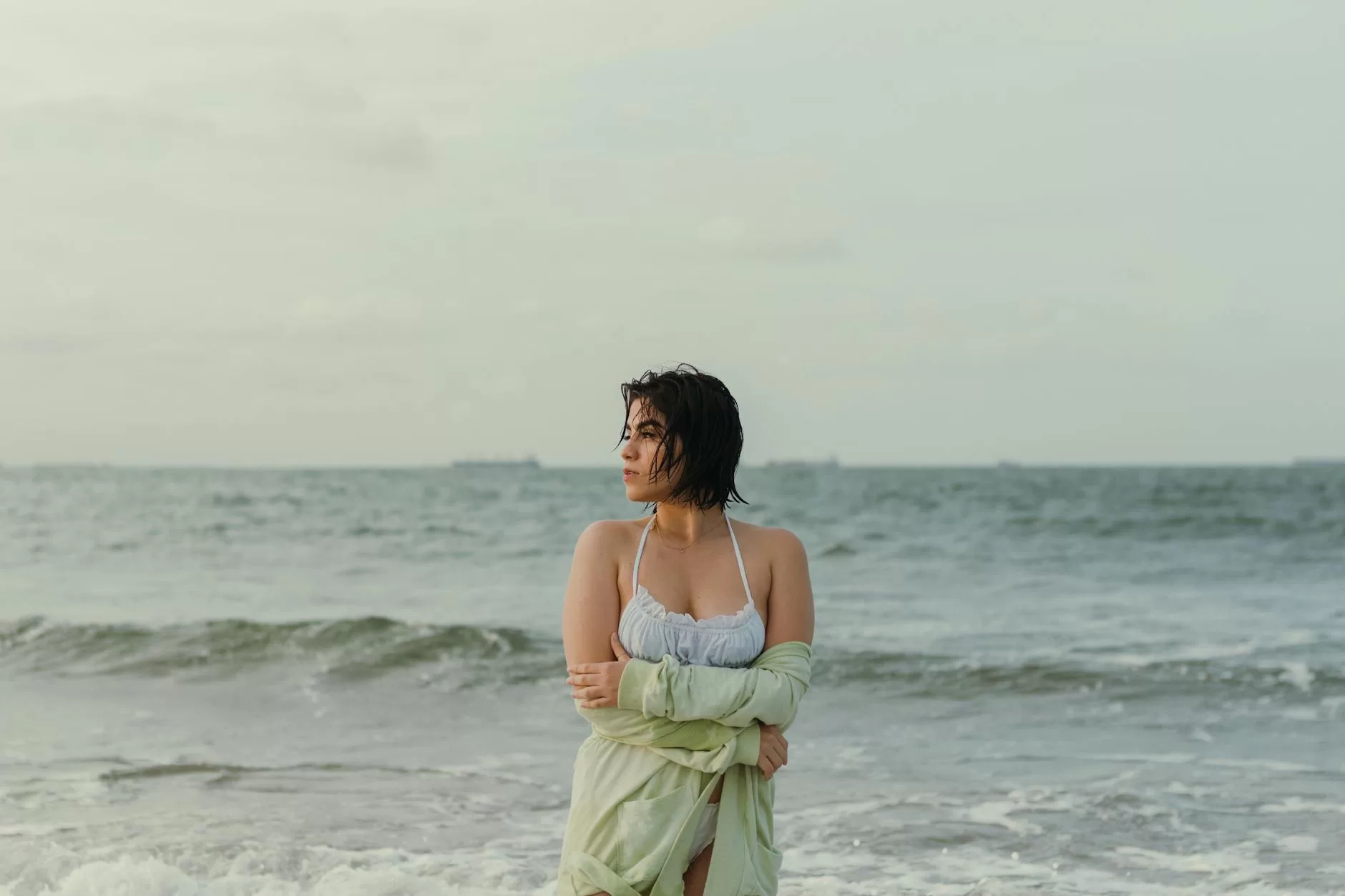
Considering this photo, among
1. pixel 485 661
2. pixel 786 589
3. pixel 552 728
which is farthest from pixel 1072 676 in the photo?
pixel 786 589

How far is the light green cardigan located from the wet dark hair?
1.44 feet

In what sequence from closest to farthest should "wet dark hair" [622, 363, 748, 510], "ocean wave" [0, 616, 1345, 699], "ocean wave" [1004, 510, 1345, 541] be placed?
"wet dark hair" [622, 363, 748, 510]
"ocean wave" [0, 616, 1345, 699]
"ocean wave" [1004, 510, 1345, 541]

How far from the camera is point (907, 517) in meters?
37.9

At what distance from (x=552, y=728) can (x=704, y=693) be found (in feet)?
23.0

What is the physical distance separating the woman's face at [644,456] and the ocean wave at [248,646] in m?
9.62

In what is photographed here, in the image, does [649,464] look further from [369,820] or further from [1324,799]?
Answer: [1324,799]

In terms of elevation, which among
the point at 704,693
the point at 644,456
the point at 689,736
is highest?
the point at 644,456

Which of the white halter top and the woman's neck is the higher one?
the woman's neck

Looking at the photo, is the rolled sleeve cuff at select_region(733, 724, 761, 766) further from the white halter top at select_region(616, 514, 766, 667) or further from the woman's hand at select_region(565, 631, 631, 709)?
the woman's hand at select_region(565, 631, 631, 709)

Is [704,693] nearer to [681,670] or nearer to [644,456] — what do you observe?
[681,670]

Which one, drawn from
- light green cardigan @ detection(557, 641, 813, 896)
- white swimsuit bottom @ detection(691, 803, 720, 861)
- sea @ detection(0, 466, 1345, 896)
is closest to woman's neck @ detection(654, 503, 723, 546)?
light green cardigan @ detection(557, 641, 813, 896)

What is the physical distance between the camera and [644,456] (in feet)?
10.1

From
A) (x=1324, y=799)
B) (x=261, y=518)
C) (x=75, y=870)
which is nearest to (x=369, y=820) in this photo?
(x=75, y=870)

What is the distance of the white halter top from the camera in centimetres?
304
